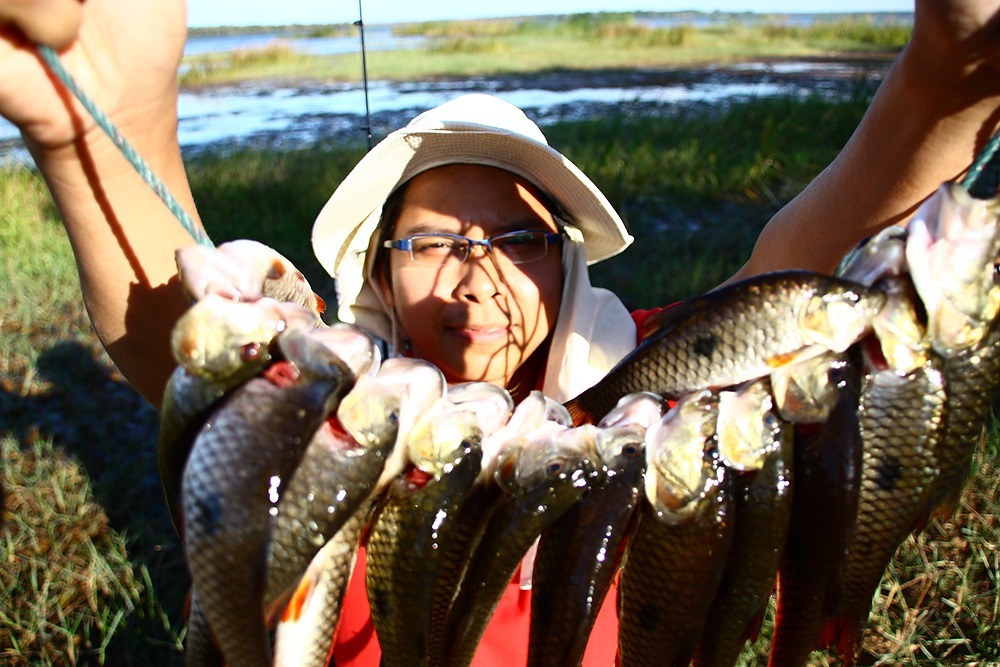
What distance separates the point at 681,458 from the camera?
152cm

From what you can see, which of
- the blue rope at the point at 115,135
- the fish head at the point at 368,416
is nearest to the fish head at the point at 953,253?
the fish head at the point at 368,416

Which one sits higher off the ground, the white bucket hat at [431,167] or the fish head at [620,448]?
the white bucket hat at [431,167]

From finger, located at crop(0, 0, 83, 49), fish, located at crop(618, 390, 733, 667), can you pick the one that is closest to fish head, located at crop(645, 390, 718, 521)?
fish, located at crop(618, 390, 733, 667)

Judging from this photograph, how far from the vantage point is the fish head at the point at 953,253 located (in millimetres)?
1455

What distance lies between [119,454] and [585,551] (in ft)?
13.0

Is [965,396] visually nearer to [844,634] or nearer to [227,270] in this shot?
[844,634]

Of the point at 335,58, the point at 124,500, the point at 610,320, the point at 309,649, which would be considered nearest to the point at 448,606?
the point at 309,649

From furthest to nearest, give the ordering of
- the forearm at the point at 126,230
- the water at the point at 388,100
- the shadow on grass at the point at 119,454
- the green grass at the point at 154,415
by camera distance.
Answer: the water at the point at 388,100 → the shadow on grass at the point at 119,454 → the green grass at the point at 154,415 → the forearm at the point at 126,230

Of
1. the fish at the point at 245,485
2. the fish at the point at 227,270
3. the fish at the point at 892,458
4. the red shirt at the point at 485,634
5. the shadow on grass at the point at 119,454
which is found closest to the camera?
the fish at the point at 245,485

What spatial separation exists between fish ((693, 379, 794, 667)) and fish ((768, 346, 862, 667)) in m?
0.04

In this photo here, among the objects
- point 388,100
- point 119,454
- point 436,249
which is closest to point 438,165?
point 436,249

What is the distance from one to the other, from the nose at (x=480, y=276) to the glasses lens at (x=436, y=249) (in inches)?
1.4

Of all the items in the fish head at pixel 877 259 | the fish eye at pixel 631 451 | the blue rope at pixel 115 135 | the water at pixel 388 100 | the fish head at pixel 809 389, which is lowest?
the water at pixel 388 100

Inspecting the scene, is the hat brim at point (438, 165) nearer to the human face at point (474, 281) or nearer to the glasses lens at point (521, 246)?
the human face at point (474, 281)
